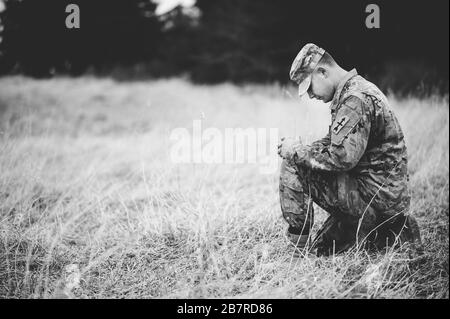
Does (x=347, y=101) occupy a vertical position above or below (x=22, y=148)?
above

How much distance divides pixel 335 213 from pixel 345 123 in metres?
0.57

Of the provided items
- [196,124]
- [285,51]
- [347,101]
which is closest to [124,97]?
[196,124]

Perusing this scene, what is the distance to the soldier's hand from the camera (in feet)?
6.27

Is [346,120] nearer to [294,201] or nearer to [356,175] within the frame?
[356,175]

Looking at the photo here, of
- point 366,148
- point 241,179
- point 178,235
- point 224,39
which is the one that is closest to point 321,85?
point 366,148

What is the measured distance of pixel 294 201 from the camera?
198cm

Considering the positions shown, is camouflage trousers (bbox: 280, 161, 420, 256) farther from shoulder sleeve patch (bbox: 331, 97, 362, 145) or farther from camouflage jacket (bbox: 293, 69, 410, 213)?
shoulder sleeve patch (bbox: 331, 97, 362, 145)

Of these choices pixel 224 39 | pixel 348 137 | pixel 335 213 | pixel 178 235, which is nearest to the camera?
pixel 348 137

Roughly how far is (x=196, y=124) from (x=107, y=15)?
585 centimetres

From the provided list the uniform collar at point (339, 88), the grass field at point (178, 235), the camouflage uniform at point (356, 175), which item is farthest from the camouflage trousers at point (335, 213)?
the uniform collar at point (339, 88)

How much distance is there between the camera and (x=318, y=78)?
6.41 ft

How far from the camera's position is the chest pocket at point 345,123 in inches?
69.1
